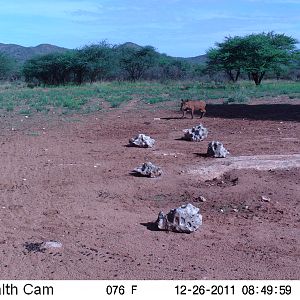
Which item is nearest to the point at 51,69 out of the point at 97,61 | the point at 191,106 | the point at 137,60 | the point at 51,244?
the point at 97,61

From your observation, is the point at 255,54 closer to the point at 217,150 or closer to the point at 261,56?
the point at 261,56

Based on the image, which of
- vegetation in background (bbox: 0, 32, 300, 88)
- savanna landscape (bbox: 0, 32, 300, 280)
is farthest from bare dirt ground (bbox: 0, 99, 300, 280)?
vegetation in background (bbox: 0, 32, 300, 88)

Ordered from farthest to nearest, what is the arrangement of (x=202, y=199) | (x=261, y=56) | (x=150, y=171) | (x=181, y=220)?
(x=261, y=56) < (x=150, y=171) < (x=202, y=199) < (x=181, y=220)

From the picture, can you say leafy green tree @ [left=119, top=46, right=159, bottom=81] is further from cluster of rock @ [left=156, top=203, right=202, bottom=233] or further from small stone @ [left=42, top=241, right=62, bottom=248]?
small stone @ [left=42, top=241, right=62, bottom=248]

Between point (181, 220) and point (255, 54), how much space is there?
3457 centimetres

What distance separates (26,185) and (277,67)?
34383 millimetres

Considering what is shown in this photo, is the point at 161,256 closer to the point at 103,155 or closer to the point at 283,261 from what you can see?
the point at 283,261

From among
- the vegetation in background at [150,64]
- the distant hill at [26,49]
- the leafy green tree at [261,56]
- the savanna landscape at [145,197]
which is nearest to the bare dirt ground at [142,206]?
the savanna landscape at [145,197]

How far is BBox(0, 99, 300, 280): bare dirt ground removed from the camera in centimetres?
579

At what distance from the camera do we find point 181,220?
6727 mm

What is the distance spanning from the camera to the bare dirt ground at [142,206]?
579cm

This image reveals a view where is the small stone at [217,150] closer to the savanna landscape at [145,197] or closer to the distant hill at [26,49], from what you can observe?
the savanna landscape at [145,197]

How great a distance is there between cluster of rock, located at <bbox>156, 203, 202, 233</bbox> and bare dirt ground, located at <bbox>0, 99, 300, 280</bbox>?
0.32ft

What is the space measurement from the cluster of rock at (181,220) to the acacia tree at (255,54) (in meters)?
33.5
